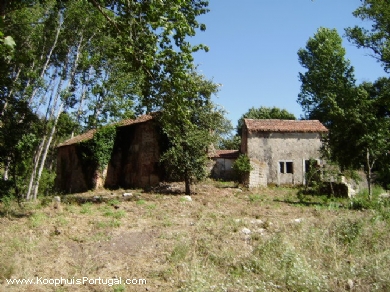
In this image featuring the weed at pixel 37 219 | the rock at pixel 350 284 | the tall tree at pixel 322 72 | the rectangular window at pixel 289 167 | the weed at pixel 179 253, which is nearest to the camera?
the rock at pixel 350 284

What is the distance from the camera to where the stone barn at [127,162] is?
22.3 metres

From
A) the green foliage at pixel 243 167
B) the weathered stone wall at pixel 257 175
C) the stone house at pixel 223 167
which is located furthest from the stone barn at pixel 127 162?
the weathered stone wall at pixel 257 175

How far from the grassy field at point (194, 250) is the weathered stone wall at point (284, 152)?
11697 millimetres

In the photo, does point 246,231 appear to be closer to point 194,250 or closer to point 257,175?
point 194,250

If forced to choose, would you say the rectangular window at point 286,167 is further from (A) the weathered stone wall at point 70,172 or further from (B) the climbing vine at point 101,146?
(A) the weathered stone wall at point 70,172

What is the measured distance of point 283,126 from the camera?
992 inches

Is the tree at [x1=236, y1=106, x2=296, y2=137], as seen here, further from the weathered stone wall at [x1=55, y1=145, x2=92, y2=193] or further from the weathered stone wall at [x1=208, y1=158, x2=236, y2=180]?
the weathered stone wall at [x1=55, y1=145, x2=92, y2=193]

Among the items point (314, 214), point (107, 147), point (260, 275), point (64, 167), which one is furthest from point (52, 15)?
point (260, 275)

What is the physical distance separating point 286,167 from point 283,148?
1.46 meters

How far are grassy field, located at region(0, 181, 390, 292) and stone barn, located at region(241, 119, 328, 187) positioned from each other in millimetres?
11736

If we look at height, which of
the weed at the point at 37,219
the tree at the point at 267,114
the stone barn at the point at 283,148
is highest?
the tree at the point at 267,114

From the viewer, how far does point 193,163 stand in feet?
58.1

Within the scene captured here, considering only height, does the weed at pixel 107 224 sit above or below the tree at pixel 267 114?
below

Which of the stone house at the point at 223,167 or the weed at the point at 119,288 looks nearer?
the weed at the point at 119,288
